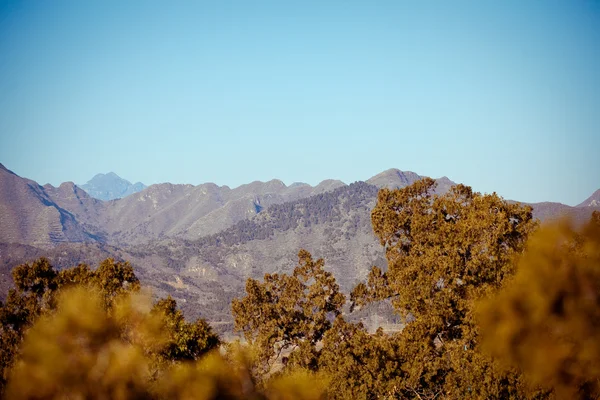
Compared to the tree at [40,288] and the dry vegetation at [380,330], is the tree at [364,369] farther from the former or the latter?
the tree at [40,288]

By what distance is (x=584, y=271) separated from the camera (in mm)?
12352

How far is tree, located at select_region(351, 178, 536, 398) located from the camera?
28.3 meters

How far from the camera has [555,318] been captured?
461 inches

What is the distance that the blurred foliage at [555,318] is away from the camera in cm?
1125

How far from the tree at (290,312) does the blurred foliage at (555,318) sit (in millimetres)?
24046

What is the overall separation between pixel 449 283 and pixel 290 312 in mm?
11772

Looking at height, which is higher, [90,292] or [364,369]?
[90,292]


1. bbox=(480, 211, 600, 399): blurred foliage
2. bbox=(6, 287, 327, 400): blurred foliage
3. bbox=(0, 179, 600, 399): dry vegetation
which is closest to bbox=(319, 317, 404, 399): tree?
bbox=(0, 179, 600, 399): dry vegetation

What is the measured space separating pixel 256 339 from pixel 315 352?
170 inches

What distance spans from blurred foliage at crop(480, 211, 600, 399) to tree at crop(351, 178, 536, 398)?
13.2 m

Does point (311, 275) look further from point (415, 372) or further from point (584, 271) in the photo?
point (584, 271)

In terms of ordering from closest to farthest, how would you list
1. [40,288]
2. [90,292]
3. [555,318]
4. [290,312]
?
[555,318] < [90,292] < [40,288] < [290,312]

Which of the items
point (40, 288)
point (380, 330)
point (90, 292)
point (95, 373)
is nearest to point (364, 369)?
point (380, 330)

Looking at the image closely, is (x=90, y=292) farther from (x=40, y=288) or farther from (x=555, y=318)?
(x=555, y=318)
